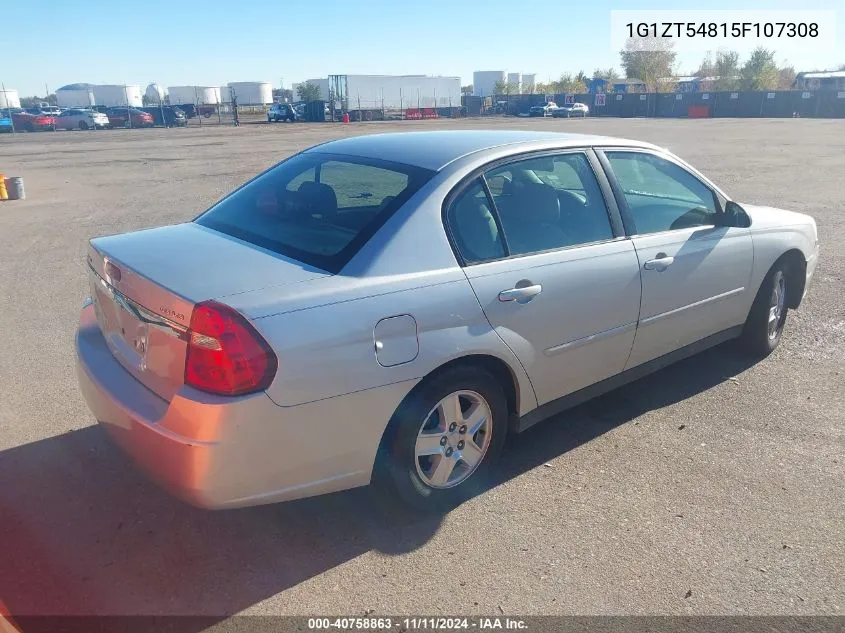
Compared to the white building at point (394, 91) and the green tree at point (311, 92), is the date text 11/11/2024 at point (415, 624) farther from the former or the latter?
the green tree at point (311, 92)

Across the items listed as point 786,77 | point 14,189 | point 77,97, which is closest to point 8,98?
point 77,97

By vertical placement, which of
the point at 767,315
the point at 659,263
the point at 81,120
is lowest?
the point at 81,120

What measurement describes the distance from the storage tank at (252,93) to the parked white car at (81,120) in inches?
901

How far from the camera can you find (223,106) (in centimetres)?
6875

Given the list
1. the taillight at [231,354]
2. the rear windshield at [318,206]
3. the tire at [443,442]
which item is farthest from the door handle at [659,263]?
the taillight at [231,354]

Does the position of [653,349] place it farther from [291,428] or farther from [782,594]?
[291,428]

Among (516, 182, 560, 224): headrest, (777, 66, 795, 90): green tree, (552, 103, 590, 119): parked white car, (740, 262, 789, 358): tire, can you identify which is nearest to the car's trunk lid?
(516, 182, 560, 224): headrest

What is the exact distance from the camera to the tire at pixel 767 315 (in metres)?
4.86

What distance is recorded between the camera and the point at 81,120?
1999 inches

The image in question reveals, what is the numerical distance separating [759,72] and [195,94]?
193 feet

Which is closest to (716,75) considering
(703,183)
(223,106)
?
(223,106)

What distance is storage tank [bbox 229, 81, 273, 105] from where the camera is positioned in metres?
71.9

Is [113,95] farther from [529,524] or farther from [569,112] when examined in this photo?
[529,524]

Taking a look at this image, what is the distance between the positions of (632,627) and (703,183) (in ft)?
9.81
